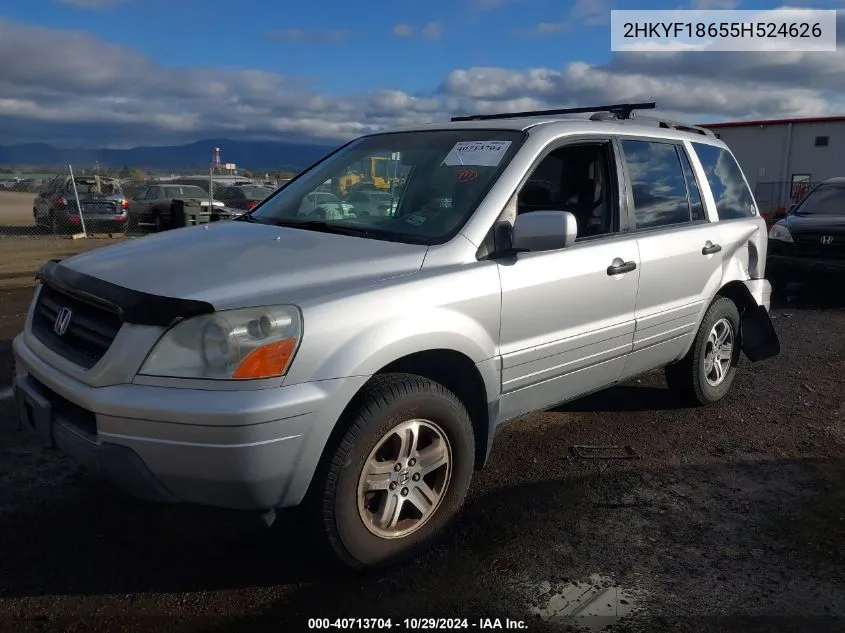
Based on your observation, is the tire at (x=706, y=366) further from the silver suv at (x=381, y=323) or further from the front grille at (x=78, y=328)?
the front grille at (x=78, y=328)

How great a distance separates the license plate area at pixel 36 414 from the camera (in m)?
2.78

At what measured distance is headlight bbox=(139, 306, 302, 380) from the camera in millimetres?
2469

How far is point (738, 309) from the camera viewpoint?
5293 mm

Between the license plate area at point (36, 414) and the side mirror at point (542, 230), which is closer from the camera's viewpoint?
the license plate area at point (36, 414)

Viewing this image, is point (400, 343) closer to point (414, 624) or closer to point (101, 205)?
point (414, 624)

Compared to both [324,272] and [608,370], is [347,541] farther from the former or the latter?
[608,370]

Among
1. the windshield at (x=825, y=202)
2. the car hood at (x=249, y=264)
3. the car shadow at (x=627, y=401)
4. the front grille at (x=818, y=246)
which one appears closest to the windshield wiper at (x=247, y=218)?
the car hood at (x=249, y=264)

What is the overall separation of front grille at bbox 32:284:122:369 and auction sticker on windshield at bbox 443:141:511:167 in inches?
72.4

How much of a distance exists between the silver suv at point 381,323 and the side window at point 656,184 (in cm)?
2

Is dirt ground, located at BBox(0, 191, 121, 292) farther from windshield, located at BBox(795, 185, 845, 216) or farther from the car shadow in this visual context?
windshield, located at BBox(795, 185, 845, 216)

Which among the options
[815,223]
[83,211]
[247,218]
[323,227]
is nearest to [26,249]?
[83,211]

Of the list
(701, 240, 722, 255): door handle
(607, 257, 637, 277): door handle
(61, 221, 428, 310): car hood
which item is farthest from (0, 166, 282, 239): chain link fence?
(607, 257, 637, 277): door handle

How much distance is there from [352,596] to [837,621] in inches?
72.0

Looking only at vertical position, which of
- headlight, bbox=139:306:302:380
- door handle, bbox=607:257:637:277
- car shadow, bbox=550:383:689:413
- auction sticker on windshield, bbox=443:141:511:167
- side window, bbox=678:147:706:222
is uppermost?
auction sticker on windshield, bbox=443:141:511:167
